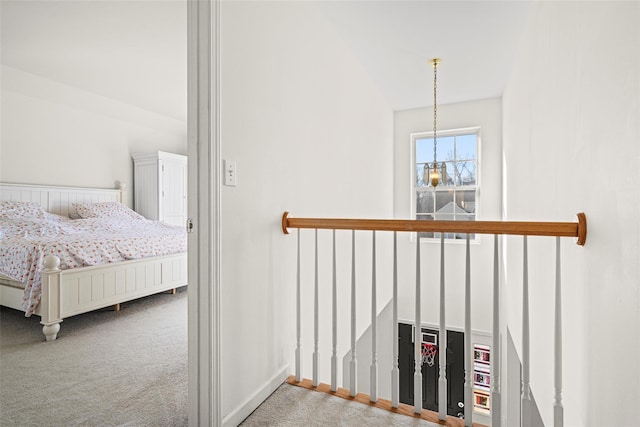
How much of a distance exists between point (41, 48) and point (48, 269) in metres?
2.35

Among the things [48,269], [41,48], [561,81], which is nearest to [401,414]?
[561,81]

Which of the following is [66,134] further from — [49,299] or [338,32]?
[338,32]

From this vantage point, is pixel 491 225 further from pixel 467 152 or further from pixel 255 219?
pixel 467 152

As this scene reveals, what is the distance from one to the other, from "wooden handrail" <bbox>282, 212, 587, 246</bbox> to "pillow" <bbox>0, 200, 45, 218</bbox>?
366 cm

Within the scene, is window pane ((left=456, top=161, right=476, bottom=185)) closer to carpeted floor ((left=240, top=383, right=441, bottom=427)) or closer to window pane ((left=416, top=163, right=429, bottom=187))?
window pane ((left=416, top=163, right=429, bottom=187))

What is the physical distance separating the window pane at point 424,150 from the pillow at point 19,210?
16.4 ft

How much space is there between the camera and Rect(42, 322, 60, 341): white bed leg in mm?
2475

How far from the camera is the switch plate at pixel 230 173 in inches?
58.2

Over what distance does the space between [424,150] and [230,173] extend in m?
4.18

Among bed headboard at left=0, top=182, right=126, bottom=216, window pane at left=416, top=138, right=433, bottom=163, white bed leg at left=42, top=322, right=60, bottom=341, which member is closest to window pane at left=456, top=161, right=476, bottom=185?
window pane at left=416, top=138, right=433, bottom=163

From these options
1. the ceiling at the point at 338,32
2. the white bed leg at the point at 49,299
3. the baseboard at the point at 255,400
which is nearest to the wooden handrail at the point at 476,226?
the baseboard at the point at 255,400

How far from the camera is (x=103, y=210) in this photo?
15.0ft

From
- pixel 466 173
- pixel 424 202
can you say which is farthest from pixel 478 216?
pixel 424 202

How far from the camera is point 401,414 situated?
5.26ft
